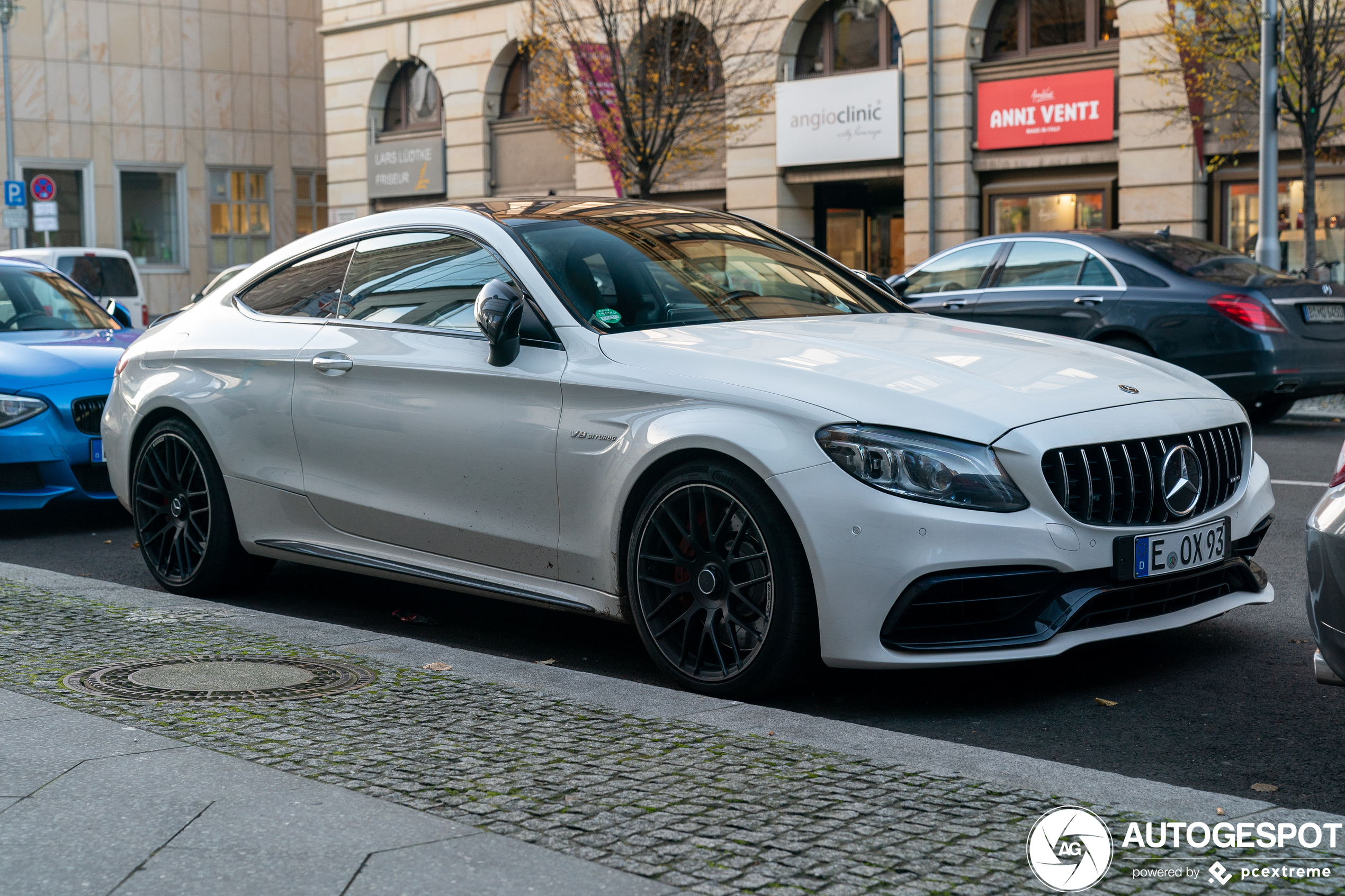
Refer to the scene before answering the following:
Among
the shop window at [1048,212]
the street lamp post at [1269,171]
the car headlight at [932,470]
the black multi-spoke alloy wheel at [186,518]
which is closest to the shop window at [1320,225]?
the shop window at [1048,212]

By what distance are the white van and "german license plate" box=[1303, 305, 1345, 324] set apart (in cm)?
1671

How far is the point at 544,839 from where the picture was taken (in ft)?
10.1

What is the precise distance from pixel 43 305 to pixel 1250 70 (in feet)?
50.1

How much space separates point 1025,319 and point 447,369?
26.8 feet

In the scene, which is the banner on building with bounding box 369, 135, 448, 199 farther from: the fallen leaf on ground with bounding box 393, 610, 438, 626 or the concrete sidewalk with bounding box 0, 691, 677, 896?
the concrete sidewalk with bounding box 0, 691, 677, 896

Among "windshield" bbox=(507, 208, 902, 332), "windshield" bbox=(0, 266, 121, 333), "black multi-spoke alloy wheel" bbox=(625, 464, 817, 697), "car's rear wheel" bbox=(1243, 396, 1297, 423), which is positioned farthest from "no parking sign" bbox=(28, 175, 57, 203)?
"black multi-spoke alloy wheel" bbox=(625, 464, 817, 697)

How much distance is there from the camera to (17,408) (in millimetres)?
8273

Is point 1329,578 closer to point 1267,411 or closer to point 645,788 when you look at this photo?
point 645,788

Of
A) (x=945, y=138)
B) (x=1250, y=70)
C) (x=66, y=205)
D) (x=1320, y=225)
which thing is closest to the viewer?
(x=1250, y=70)

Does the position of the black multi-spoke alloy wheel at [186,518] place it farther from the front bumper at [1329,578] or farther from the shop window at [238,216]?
the shop window at [238,216]

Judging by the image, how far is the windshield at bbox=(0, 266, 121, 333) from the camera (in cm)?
948

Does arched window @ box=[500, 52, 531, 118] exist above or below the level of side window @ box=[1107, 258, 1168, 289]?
above

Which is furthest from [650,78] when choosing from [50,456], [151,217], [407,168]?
[151,217]

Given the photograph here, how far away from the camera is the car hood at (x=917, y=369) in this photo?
4.34 metres
